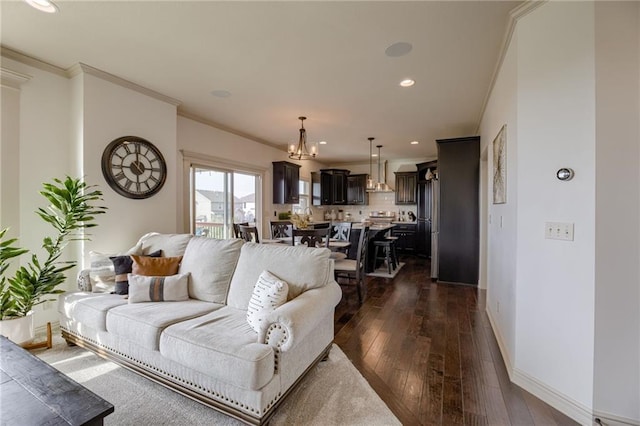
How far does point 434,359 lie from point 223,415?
1679 mm

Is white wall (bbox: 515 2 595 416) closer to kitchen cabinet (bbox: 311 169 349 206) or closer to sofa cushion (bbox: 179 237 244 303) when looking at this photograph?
sofa cushion (bbox: 179 237 244 303)

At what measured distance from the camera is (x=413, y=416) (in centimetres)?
169

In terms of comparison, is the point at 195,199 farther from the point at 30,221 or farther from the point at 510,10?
the point at 510,10

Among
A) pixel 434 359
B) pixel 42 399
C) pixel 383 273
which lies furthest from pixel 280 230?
pixel 42 399

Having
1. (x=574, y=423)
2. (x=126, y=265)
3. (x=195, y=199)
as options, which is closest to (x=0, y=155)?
(x=126, y=265)

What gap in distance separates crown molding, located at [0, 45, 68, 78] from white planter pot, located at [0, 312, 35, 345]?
7.91 feet

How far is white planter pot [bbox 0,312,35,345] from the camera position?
89.0 inches

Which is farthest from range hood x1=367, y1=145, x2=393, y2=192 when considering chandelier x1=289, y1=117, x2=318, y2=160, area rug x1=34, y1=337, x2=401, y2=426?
area rug x1=34, y1=337, x2=401, y2=426

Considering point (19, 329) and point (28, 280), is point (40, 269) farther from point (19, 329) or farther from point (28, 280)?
point (19, 329)

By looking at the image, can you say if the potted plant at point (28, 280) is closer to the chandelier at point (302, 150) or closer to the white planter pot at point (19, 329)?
the white planter pot at point (19, 329)

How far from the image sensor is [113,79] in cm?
314

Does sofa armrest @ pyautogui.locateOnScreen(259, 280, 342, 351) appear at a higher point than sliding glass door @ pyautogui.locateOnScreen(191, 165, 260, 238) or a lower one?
lower

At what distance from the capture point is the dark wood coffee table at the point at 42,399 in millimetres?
1093

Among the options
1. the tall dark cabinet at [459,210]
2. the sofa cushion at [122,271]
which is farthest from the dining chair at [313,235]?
the tall dark cabinet at [459,210]
